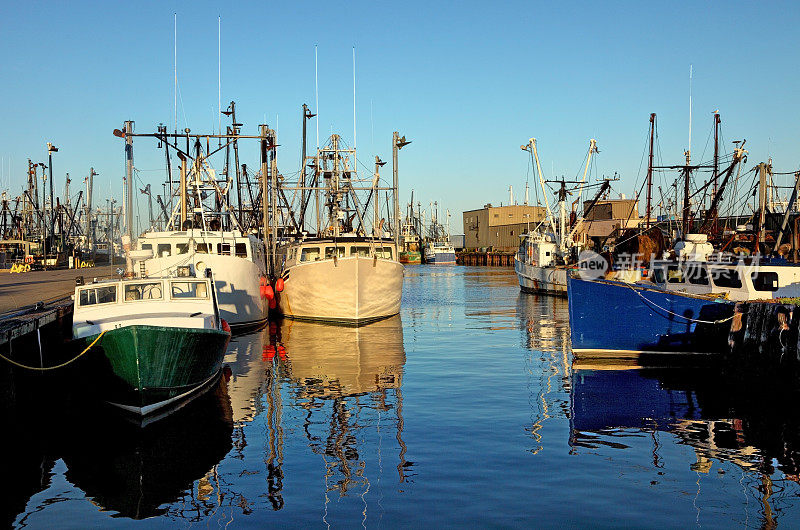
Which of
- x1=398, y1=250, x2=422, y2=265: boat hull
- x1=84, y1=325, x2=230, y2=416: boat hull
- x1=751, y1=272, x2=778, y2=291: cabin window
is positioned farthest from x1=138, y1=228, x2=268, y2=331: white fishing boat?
x1=398, y1=250, x2=422, y2=265: boat hull

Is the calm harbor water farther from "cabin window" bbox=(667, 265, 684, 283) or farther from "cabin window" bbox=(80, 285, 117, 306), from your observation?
"cabin window" bbox=(667, 265, 684, 283)

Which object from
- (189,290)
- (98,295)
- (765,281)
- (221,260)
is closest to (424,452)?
(189,290)

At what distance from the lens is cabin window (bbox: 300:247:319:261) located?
37.9 metres

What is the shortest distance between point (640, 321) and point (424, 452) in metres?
11.8

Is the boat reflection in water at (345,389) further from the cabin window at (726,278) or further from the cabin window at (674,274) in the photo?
the cabin window at (726,278)

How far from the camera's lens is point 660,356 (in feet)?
76.1

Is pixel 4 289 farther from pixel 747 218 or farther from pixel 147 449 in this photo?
pixel 747 218

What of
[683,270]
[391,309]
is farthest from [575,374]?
[391,309]

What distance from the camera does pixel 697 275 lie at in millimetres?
24984

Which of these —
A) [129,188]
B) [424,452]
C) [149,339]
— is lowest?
[424,452]

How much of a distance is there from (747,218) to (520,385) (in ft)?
155

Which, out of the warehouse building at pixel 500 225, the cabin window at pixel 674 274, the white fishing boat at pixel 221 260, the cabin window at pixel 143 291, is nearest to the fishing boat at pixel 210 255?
the white fishing boat at pixel 221 260

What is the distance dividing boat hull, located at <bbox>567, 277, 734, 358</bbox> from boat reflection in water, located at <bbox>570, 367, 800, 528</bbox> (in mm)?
952

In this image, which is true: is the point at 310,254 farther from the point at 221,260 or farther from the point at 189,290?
the point at 189,290
